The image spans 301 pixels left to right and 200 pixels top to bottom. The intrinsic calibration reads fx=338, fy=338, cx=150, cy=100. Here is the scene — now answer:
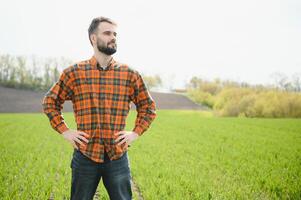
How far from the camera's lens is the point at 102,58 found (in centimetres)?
282

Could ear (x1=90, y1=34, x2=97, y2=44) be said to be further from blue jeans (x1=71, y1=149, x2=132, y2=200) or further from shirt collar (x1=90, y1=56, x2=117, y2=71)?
blue jeans (x1=71, y1=149, x2=132, y2=200)

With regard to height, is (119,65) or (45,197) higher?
(119,65)

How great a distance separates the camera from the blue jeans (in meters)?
2.72

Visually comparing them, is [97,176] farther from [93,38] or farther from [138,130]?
[93,38]

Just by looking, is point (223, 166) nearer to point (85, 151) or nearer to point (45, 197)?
point (45, 197)

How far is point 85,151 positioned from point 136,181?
4511 mm

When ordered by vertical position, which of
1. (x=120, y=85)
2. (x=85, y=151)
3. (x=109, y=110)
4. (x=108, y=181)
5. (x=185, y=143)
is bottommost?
(x=185, y=143)

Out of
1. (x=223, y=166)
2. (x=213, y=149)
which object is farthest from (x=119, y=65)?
(x=213, y=149)

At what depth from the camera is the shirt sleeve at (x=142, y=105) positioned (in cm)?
292

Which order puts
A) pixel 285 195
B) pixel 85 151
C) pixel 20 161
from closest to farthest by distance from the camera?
pixel 85 151 < pixel 285 195 < pixel 20 161

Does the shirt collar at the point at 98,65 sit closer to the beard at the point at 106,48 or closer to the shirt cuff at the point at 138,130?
the beard at the point at 106,48

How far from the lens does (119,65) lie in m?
2.87

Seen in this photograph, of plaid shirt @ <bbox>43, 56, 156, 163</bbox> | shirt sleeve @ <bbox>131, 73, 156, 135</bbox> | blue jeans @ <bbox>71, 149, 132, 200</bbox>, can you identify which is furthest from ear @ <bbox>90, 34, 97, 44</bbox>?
blue jeans @ <bbox>71, 149, 132, 200</bbox>

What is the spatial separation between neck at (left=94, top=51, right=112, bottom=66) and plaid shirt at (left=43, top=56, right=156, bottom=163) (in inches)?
1.4
